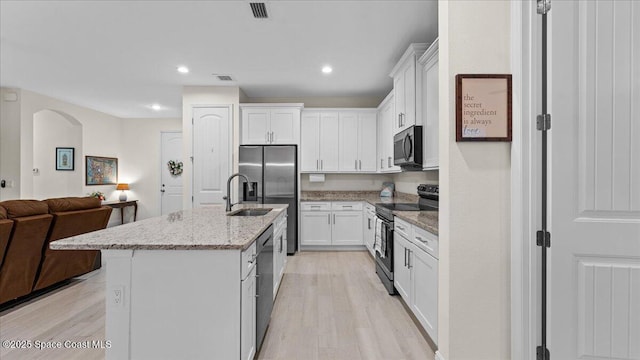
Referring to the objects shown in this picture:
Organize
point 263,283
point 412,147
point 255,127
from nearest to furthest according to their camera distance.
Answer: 1. point 263,283
2. point 412,147
3. point 255,127

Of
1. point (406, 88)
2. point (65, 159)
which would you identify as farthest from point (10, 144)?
point (406, 88)

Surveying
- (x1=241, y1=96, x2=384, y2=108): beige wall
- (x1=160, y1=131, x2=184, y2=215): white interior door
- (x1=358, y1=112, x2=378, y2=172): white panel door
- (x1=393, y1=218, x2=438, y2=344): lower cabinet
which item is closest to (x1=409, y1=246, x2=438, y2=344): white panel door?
(x1=393, y1=218, x2=438, y2=344): lower cabinet

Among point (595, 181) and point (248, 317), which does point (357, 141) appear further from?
point (248, 317)

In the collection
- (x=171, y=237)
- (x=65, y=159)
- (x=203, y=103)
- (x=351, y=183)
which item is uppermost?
(x=203, y=103)

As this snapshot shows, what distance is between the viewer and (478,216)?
67.7 inches

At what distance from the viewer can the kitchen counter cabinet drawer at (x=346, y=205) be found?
502 centimetres

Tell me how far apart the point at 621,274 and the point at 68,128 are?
8.67m

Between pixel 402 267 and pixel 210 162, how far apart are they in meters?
3.51

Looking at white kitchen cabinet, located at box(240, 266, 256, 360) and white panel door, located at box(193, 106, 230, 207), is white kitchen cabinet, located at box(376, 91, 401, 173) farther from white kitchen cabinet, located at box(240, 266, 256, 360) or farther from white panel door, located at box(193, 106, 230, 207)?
white kitchen cabinet, located at box(240, 266, 256, 360)

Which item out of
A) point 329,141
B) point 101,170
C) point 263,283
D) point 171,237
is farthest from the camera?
point 101,170

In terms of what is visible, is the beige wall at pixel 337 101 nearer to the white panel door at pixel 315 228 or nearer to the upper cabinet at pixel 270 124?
the upper cabinet at pixel 270 124

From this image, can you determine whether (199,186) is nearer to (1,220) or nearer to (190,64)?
(190,64)

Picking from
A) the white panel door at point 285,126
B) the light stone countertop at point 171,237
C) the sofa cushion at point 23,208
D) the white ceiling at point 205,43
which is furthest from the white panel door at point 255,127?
the light stone countertop at point 171,237

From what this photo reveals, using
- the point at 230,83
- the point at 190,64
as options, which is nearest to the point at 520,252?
the point at 190,64
